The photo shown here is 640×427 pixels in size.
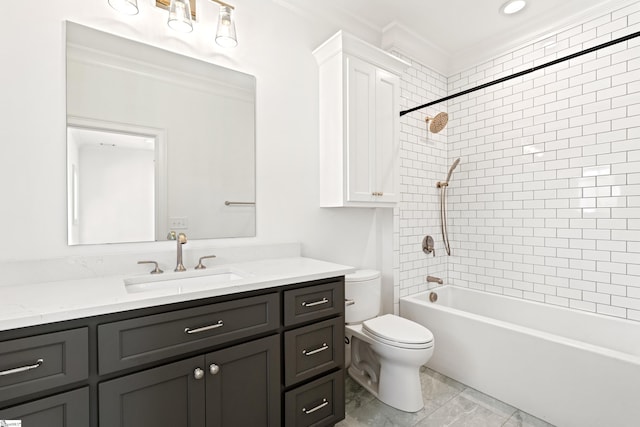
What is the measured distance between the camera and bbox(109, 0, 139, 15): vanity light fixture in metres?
1.48

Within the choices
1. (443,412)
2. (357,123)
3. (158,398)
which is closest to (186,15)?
(357,123)

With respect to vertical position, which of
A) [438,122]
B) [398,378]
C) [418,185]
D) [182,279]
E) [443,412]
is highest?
[438,122]

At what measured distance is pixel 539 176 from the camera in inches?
101

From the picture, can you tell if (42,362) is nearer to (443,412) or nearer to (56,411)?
(56,411)

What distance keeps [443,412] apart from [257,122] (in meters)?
2.20

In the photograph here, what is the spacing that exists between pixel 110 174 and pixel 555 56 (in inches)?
129

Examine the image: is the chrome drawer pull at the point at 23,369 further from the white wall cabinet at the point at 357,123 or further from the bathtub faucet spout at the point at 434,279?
the bathtub faucet spout at the point at 434,279

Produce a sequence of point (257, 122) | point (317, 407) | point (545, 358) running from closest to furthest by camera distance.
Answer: point (317, 407) → point (545, 358) → point (257, 122)

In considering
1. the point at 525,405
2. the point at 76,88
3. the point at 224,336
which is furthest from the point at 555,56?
the point at 76,88

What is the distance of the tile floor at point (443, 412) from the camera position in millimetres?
1849

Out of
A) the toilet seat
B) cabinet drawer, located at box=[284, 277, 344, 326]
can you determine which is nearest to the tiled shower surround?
the toilet seat

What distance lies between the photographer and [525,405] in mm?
1957

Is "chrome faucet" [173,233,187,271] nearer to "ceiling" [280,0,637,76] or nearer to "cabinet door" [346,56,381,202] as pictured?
"cabinet door" [346,56,381,202]

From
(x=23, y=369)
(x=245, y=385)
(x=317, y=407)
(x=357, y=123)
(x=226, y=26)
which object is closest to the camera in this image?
(x=23, y=369)
